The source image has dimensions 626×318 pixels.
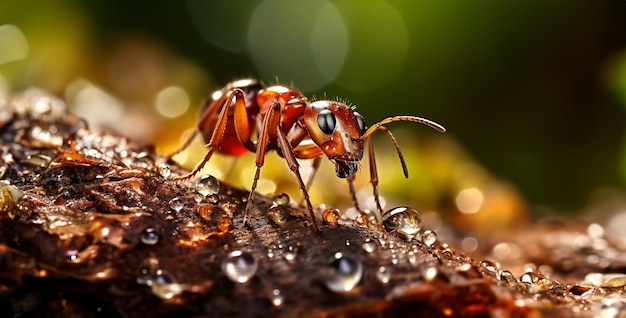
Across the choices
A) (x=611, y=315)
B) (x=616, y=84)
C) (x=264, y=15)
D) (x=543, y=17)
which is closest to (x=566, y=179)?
(x=616, y=84)

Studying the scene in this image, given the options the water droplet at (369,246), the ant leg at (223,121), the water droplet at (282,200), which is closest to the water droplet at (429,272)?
the water droplet at (369,246)

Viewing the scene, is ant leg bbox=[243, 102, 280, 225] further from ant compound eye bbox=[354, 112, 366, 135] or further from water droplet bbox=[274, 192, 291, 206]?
ant compound eye bbox=[354, 112, 366, 135]

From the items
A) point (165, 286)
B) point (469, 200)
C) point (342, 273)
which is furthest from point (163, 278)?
point (469, 200)

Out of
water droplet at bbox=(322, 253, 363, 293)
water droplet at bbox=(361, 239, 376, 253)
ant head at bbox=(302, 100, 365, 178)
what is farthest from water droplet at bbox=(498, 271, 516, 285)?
ant head at bbox=(302, 100, 365, 178)

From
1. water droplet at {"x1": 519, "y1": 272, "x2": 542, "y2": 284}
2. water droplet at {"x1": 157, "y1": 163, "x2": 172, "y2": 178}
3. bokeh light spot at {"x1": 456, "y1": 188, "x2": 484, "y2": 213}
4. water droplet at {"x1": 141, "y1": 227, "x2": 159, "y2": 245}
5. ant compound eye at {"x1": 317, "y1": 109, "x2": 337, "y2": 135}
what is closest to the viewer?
water droplet at {"x1": 141, "y1": 227, "x2": 159, "y2": 245}

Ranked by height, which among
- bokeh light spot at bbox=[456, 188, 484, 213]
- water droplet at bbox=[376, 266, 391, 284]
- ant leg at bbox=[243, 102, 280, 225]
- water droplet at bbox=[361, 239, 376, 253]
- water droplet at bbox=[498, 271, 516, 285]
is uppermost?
bokeh light spot at bbox=[456, 188, 484, 213]

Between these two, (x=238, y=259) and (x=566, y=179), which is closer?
(x=238, y=259)

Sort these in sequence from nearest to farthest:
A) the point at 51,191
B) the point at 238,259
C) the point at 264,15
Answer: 1. the point at 238,259
2. the point at 51,191
3. the point at 264,15

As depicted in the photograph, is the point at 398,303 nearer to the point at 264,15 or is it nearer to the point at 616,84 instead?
the point at 616,84
